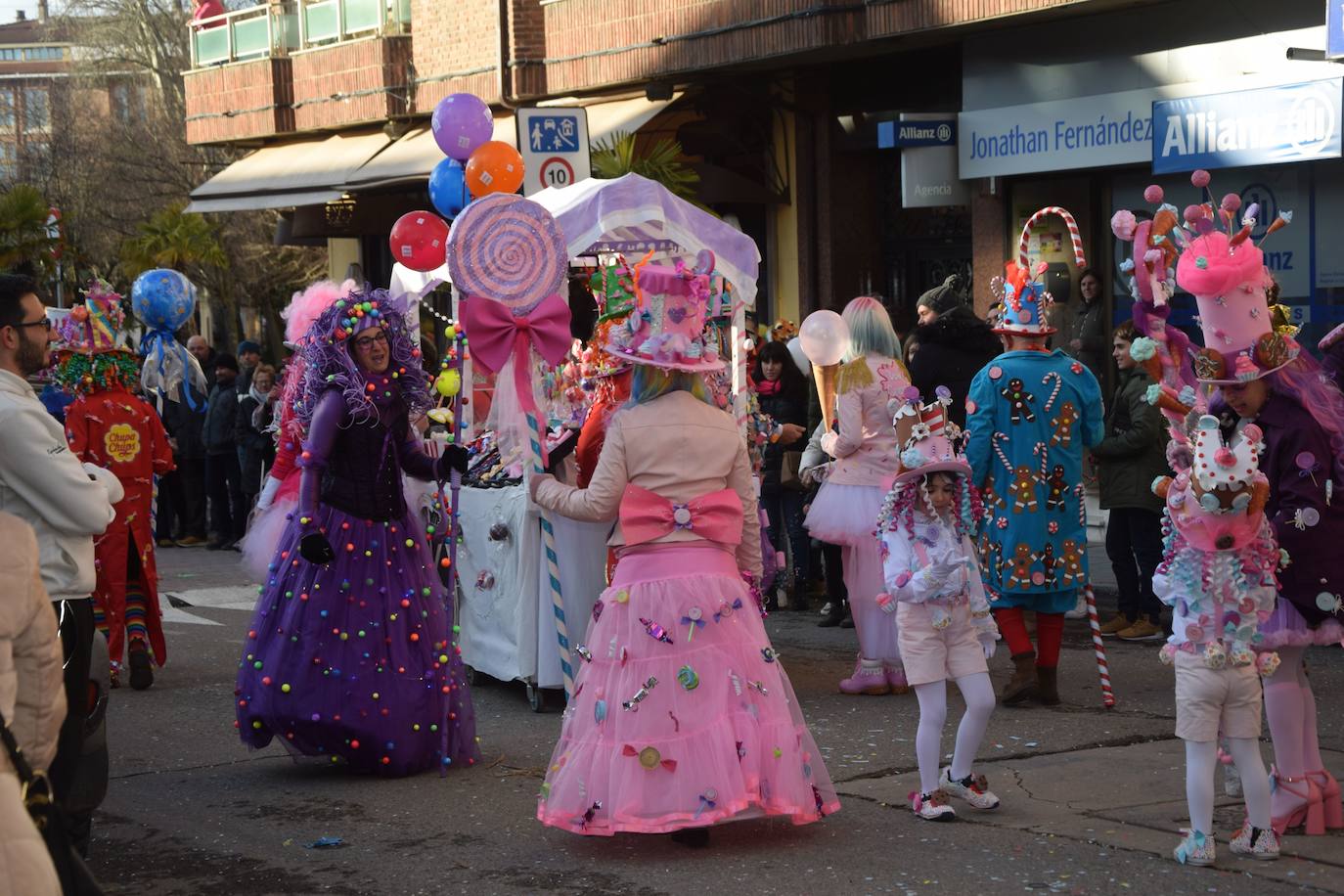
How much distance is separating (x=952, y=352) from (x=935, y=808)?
14.5 ft

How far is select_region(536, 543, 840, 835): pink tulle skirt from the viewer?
19.9 feet

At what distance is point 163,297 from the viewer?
11734 millimetres

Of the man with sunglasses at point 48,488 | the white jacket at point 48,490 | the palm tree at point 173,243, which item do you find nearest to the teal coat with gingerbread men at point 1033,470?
the man with sunglasses at point 48,488

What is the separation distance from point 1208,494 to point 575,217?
4.39 meters

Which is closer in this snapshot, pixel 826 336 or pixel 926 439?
pixel 926 439

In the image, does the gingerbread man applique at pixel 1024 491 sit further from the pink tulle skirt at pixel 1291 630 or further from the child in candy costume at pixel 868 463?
the pink tulle skirt at pixel 1291 630

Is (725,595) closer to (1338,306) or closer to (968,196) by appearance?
(1338,306)

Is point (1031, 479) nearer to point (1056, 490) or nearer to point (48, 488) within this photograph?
point (1056, 490)

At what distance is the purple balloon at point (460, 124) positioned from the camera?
36.9 feet

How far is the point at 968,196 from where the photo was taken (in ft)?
54.6

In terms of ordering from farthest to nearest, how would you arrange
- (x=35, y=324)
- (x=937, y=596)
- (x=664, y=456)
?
(x=937, y=596) < (x=664, y=456) < (x=35, y=324)

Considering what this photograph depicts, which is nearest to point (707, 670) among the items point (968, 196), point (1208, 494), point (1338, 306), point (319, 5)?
point (1208, 494)

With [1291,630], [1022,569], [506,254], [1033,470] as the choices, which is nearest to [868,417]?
[1033,470]

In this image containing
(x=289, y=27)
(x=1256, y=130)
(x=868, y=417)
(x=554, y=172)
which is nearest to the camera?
(x=868, y=417)
